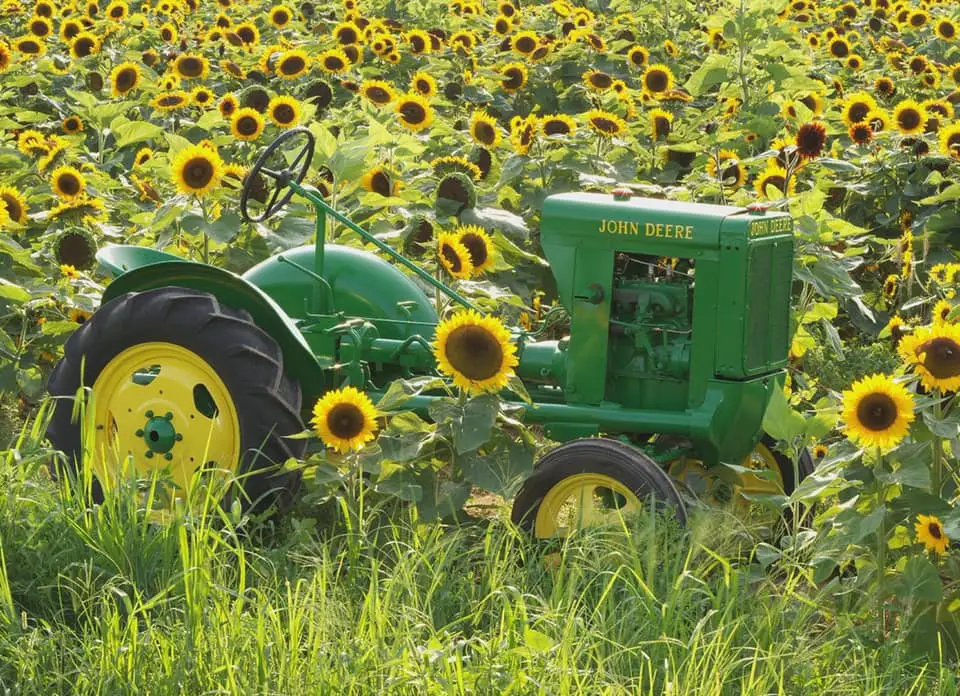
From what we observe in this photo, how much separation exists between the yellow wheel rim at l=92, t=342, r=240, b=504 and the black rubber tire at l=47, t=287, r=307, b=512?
0.05 m

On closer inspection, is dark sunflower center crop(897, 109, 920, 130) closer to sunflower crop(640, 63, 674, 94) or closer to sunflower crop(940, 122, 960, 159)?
sunflower crop(940, 122, 960, 159)

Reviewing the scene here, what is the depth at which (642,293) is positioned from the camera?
4734 mm

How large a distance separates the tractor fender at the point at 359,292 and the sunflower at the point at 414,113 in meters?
2.32

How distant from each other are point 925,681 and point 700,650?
52 cm

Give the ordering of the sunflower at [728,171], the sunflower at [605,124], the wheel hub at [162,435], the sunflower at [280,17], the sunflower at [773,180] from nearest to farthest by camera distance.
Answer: the wheel hub at [162,435], the sunflower at [773,180], the sunflower at [728,171], the sunflower at [605,124], the sunflower at [280,17]

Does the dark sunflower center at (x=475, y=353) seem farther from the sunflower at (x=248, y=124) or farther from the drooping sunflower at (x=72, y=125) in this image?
the drooping sunflower at (x=72, y=125)

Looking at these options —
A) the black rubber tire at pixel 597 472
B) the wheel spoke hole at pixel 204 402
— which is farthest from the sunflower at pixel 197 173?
the black rubber tire at pixel 597 472

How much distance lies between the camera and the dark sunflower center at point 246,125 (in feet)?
22.1

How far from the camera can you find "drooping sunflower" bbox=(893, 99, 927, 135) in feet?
25.0

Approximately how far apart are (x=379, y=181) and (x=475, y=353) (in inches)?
96.2

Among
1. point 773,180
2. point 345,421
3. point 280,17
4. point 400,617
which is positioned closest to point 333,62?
point 280,17

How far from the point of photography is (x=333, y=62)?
9617 mm

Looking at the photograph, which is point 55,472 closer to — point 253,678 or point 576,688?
point 253,678

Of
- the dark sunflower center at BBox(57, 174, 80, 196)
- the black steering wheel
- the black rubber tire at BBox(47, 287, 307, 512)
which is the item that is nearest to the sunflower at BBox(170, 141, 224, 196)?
the black steering wheel
